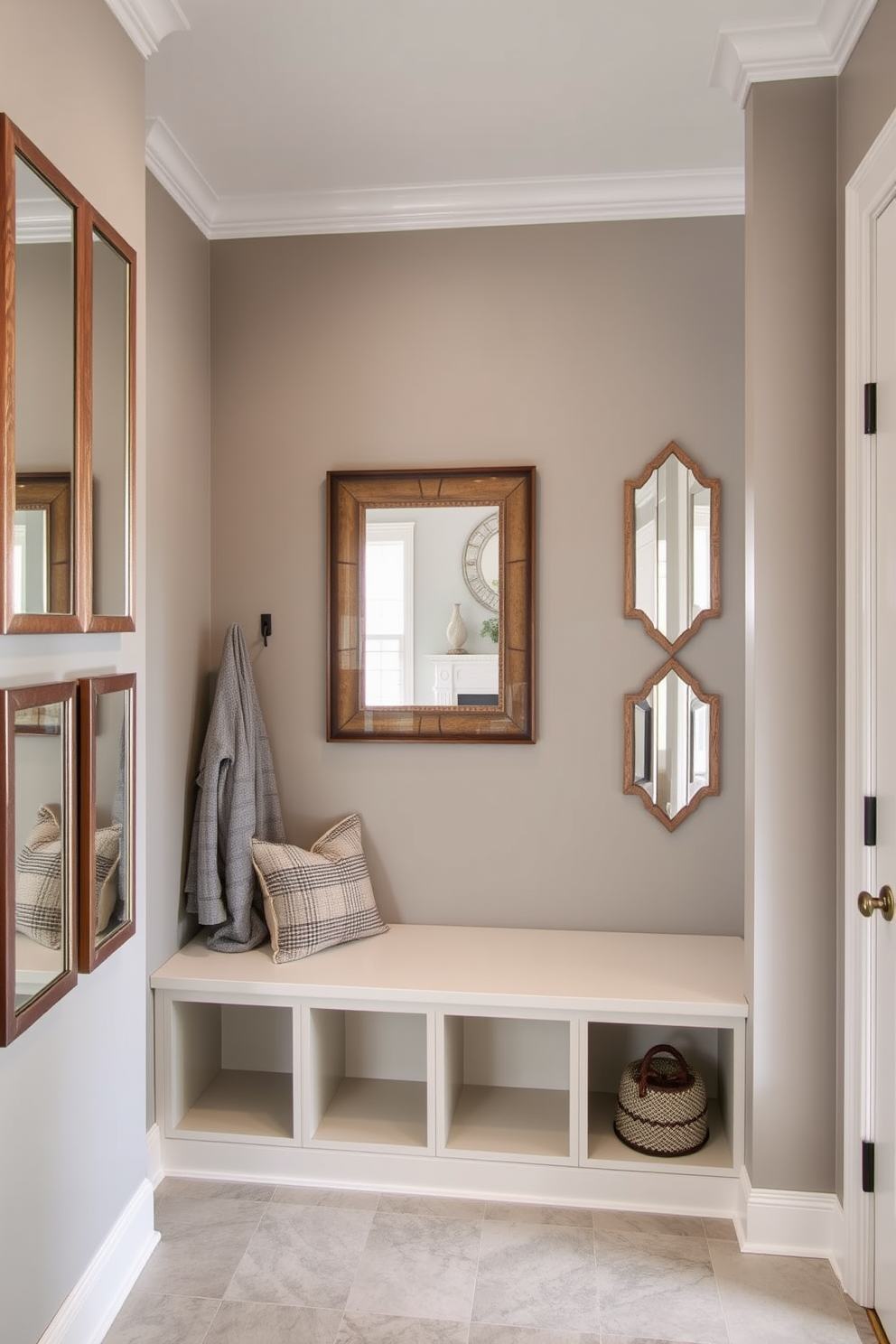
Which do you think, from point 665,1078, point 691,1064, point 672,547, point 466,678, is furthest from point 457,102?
point 691,1064

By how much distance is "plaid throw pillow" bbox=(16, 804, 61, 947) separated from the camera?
158 cm

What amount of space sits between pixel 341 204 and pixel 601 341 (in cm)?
87

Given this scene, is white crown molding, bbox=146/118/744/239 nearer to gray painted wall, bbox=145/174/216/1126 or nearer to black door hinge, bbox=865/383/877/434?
gray painted wall, bbox=145/174/216/1126

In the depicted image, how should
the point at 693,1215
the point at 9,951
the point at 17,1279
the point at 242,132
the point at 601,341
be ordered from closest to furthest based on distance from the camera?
the point at 9,951 < the point at 17,1279 < the point at 693,1215 < the point at 242,132 < the point at 601,341

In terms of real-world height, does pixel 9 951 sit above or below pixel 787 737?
below

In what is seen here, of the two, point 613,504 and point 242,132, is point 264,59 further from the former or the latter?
point 613,504

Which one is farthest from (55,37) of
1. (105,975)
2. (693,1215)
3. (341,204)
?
(693,1215)

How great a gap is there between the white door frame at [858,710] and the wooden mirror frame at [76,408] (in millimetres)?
1503

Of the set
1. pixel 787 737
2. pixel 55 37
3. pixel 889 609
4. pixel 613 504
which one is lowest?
pixel 787 737

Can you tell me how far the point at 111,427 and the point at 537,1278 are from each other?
203 centimetres

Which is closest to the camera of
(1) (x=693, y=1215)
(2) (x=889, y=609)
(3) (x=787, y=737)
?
(2) (x=889, y=609)

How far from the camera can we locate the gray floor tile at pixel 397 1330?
195cm

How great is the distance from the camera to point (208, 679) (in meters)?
2.99

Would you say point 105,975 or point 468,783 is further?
point 468,783
